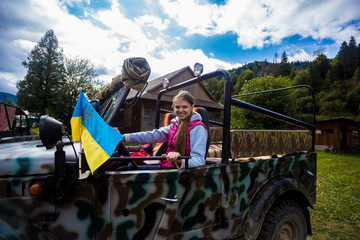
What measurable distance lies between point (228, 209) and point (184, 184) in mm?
566

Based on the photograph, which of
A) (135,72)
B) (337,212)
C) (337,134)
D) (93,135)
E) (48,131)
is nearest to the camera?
(48,131)

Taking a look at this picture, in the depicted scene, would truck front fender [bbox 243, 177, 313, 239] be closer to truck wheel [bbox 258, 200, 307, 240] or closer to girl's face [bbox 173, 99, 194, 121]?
truck wheel [bbox 258, 200, 307, 240]

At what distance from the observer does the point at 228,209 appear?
6.18 feet

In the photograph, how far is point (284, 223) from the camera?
2.45 meters

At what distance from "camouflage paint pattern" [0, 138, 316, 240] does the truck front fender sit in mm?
123

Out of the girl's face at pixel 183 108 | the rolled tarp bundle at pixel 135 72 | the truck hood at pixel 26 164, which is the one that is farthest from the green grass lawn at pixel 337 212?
the truck hood at pixel 26 164

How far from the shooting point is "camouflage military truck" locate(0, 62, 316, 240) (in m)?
1.31

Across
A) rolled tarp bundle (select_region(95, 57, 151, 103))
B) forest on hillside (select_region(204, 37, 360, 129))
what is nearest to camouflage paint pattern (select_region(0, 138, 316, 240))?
rolled tarp bundle (select_region(95, 57, 151, 103))

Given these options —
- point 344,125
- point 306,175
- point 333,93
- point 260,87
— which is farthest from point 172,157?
point 333,93

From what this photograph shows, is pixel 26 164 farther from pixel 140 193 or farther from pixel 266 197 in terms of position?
pixel 266 197

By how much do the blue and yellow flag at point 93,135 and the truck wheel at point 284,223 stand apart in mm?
1837

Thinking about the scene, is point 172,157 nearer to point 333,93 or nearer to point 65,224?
point 65,224

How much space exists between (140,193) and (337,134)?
25667 mm

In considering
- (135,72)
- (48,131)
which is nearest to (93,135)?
(48,131)
